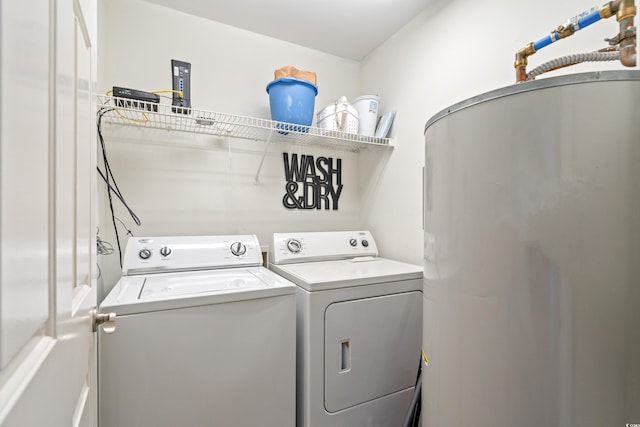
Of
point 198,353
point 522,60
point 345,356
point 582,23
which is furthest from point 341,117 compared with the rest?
point 198,353

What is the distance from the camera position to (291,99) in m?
1.80

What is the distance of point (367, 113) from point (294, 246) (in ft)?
3.68

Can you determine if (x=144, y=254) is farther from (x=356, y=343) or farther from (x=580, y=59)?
(x=580, y=59)

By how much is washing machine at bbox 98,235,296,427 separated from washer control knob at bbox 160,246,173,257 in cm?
18

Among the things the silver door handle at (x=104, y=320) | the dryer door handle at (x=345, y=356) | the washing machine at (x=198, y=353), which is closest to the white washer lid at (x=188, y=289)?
the washing machine at (x=198, y=353)

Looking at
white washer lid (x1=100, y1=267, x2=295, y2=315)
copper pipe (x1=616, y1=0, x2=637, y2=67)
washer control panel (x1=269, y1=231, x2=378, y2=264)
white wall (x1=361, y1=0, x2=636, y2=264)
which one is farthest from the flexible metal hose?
washer control panel (x1=269, y1=231, x2=378, y2=264)

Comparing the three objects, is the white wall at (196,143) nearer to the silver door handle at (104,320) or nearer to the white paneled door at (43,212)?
the silver door handle at (104,320)

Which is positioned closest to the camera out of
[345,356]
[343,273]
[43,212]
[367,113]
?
[43,212]

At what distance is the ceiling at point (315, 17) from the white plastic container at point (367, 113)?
506 millimetres

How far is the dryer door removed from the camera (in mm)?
1389

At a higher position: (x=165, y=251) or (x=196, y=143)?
(x=196, y=143)

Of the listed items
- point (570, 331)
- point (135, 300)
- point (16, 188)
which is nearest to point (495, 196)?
point (570, 331)

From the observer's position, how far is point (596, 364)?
24.0 inches

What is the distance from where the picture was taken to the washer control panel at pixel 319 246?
1.92 meters
